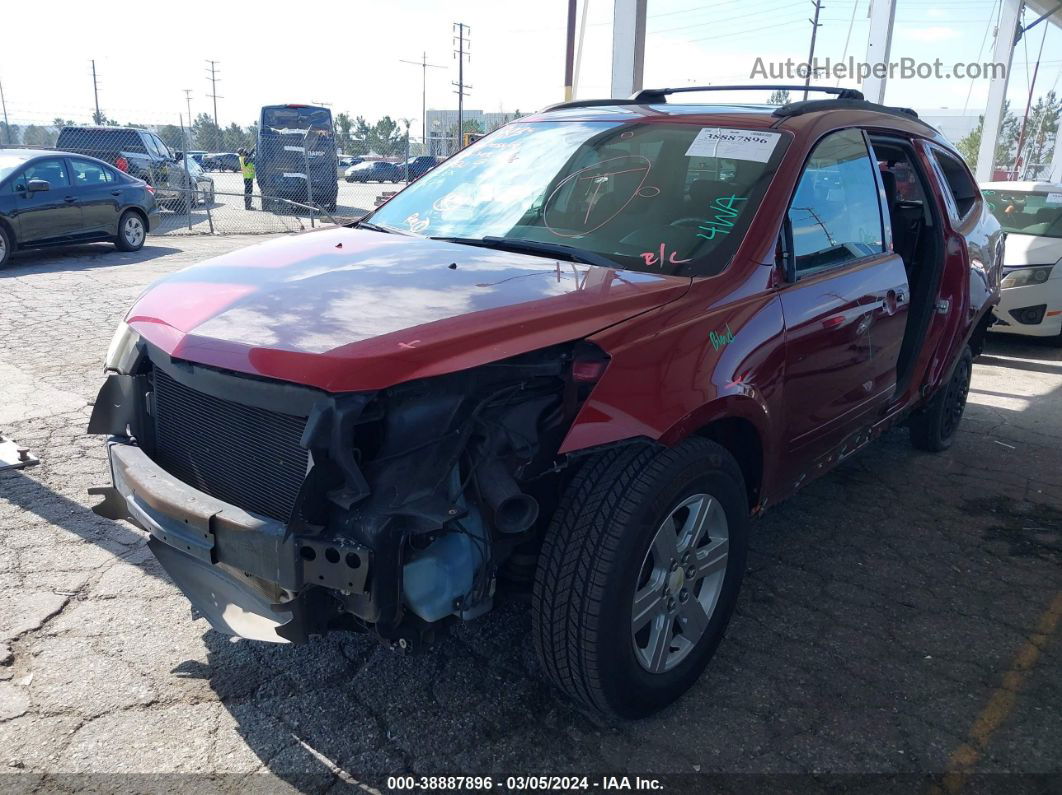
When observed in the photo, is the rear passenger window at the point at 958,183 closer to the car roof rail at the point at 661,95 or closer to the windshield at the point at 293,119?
the car roof rail at the point at 661,95

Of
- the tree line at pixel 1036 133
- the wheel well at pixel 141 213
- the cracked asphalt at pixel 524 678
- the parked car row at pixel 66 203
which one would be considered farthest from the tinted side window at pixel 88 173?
the tree line at pixel 1036 133

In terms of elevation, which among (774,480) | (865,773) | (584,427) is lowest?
(865,773)

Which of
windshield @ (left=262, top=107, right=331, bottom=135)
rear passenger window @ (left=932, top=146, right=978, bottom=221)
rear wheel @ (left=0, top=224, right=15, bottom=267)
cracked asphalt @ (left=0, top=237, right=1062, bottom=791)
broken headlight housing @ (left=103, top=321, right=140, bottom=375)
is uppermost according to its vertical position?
windshield @ (left=262, top=107, right=331, bottom=135)

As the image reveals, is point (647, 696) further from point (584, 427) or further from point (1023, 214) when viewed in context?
point (1023, 214)

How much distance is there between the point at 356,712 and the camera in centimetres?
258

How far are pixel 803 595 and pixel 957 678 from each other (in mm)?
657

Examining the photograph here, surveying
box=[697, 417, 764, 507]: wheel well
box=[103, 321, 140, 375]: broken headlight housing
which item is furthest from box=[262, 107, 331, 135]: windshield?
box=[697, 417, 764, 507]: wheel well

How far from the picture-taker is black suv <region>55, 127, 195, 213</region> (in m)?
18.2

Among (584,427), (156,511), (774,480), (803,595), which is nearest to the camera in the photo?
(584,427)

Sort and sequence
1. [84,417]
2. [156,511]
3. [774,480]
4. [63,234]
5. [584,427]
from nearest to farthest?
[584,427], [156,511], [774,480], [84,417], [63,234]

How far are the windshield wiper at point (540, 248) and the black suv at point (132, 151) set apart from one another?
16919mm

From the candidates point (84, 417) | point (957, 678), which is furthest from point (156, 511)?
point (84, 417)

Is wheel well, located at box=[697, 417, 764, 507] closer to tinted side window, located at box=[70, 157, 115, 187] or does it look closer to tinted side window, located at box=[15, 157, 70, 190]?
tinted side window, located at box=[15, 157, 70, 190]

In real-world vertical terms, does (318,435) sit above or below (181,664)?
above
